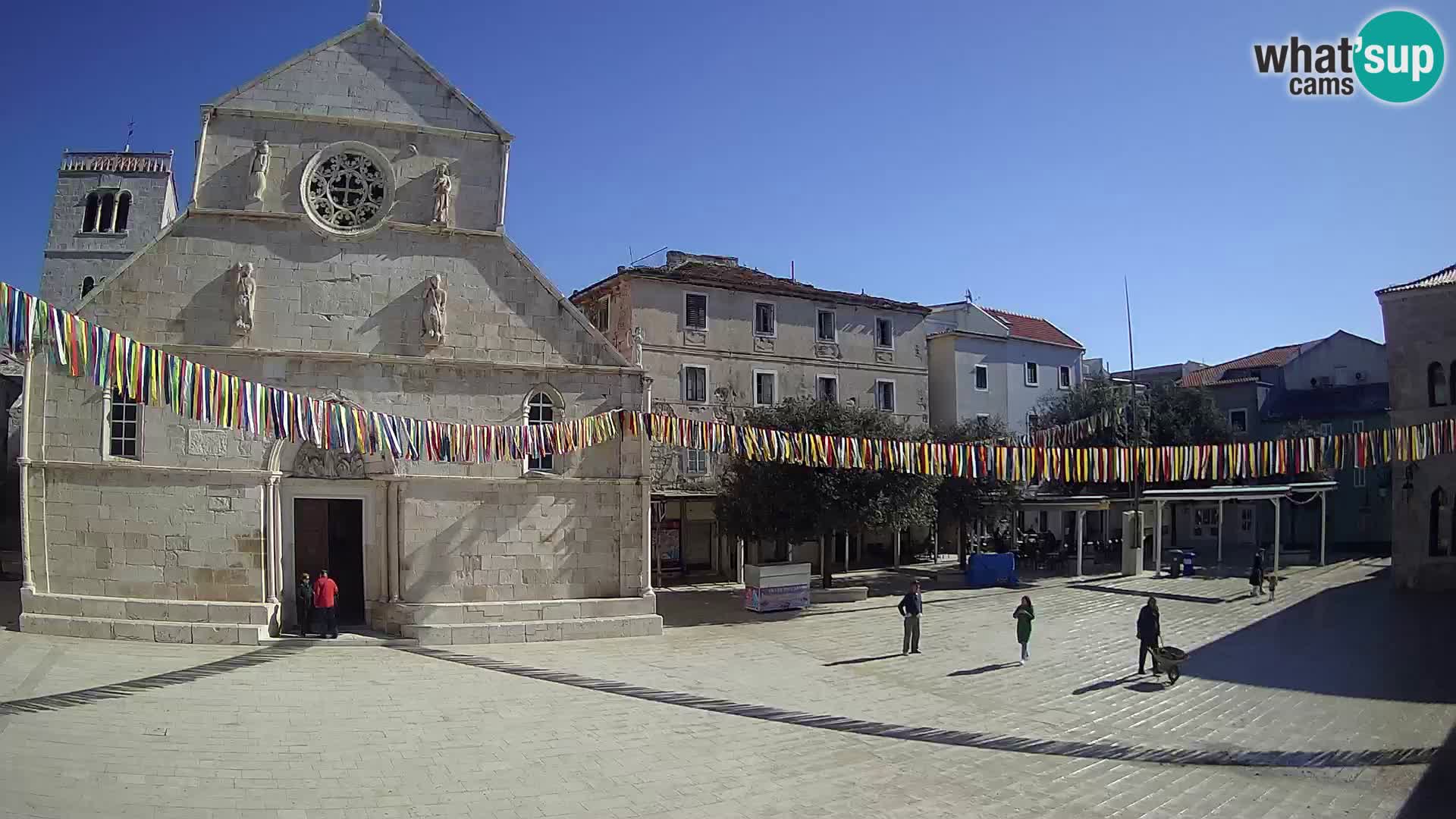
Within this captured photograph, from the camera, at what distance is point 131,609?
18703 millimetres

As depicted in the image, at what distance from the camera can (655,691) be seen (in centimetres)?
1584

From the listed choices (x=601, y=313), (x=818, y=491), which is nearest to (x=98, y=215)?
(x=601, y=313)

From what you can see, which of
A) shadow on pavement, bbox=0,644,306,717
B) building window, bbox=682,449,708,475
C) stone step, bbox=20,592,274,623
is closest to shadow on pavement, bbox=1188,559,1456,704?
building window, bbox=682,449,708,475

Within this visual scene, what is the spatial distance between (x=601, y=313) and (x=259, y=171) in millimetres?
18307

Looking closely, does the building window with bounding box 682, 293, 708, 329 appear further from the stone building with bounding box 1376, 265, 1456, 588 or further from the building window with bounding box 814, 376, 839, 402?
the stone building with bounding box 1376, 265, 1456, 588

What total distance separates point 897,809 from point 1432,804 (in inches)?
272

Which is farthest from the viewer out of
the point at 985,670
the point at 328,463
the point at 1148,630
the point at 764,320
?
the point at 764,320

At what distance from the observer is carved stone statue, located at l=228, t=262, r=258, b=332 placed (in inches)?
778

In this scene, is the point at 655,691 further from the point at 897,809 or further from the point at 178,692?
the point at 178,692

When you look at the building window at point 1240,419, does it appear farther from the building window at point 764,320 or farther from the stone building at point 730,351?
the building window at point 764,320

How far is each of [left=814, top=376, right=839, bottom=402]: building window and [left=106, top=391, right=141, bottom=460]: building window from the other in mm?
25592

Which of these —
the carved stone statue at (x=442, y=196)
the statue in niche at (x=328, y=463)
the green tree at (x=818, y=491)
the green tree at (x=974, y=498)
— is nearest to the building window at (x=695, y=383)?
the green tree at (x=818, y=491)

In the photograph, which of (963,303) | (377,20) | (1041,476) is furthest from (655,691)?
(963,303)

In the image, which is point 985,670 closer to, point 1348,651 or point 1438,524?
point 1348,651
